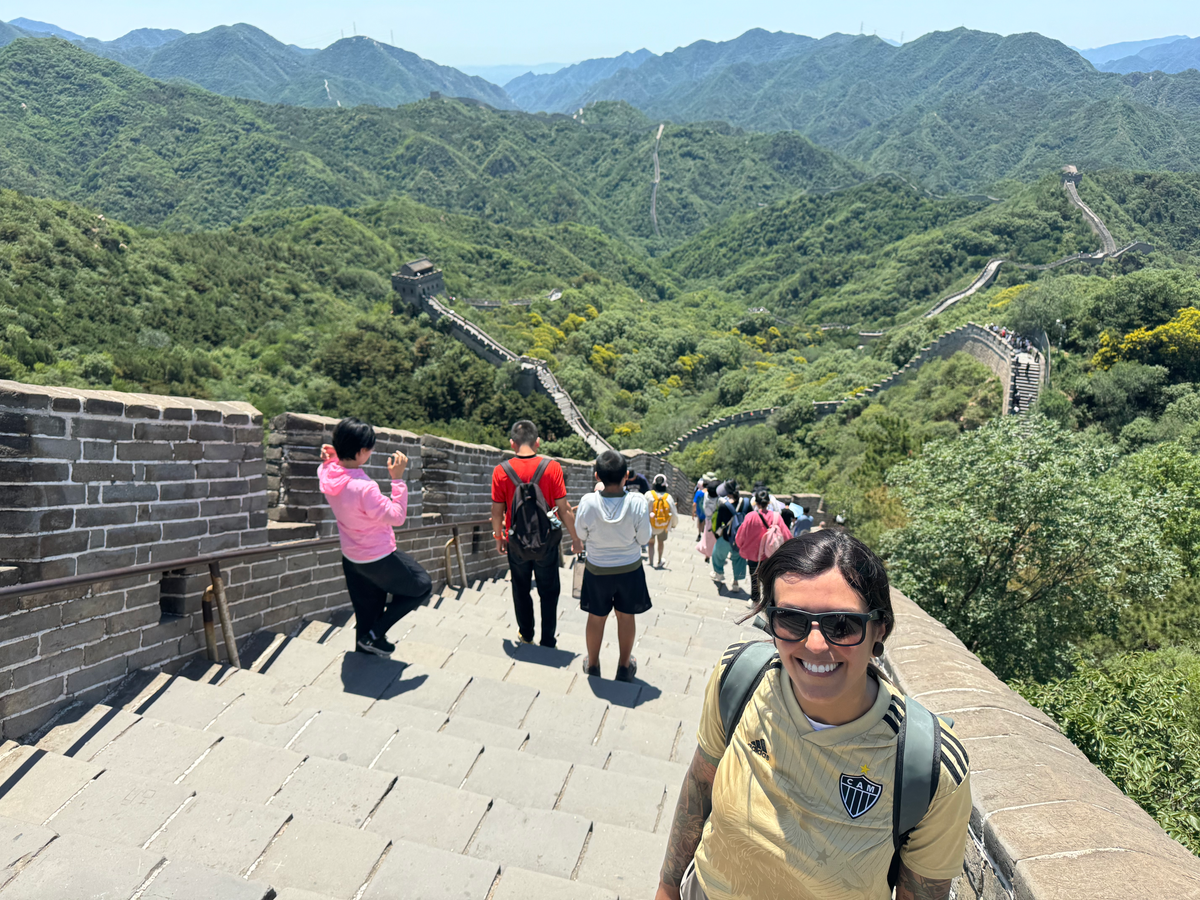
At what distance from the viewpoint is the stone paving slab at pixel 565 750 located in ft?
10.2

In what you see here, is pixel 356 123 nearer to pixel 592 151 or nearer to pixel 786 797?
pixel 592 151

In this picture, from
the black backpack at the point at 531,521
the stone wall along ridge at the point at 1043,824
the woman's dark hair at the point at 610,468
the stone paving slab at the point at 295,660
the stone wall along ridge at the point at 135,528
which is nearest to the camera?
the stone wall along ridge at the point at 1043,824

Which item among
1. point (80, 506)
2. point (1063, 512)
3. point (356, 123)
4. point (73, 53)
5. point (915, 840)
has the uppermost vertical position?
point (73, 53)

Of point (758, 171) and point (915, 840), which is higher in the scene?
point (758, 171)

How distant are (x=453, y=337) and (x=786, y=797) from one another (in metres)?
55.0

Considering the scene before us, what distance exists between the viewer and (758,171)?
148 m

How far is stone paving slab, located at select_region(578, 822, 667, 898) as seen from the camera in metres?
2.27

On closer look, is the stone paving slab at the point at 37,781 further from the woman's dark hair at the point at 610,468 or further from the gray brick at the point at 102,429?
the woman's dark hair at the point at 610,468

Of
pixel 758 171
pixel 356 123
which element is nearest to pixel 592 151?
pixel 758 171

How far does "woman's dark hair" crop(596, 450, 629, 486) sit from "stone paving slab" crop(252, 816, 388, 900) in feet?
7.59

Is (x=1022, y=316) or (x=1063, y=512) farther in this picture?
(x=1022, y=316)

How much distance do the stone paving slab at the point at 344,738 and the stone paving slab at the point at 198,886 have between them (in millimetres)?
848

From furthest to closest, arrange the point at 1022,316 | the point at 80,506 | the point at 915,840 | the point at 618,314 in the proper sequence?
the point at 618,314
the point at 1022,316
the point at 80,506
the point at 915,840

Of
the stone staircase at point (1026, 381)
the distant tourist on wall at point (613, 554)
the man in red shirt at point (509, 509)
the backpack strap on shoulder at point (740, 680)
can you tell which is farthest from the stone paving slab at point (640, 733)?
the stone staircase at point (1026, 381)
